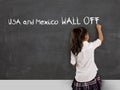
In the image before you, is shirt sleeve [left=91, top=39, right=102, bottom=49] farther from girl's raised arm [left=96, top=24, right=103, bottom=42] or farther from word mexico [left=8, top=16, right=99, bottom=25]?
word mexico [left=8, top=16, right=99, bottom=25]

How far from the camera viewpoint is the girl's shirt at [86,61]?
2.88 meters

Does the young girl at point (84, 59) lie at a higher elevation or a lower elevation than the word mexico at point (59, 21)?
lower

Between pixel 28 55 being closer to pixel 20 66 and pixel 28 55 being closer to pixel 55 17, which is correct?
pixel 20 66

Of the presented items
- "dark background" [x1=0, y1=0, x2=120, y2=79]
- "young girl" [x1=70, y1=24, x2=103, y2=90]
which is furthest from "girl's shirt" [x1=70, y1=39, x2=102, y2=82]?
"dark background" [x1=0, y1=0, x2=120, y2=79]

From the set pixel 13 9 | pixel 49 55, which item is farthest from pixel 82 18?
pixel 13 9

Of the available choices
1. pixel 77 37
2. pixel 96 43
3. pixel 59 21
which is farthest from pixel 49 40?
pixel 96 43

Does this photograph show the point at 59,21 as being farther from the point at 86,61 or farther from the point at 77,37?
the point at 86,61

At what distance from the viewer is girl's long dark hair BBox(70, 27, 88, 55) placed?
286cm

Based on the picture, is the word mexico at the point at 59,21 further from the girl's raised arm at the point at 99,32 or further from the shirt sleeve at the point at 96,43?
the shirt sleeve at the point at 96,43

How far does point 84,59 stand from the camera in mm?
2883

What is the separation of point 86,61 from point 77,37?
0.22 metres

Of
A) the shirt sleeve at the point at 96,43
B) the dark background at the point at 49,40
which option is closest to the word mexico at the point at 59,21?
the dark background at the point at 49,40

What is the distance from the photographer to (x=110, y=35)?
299cm

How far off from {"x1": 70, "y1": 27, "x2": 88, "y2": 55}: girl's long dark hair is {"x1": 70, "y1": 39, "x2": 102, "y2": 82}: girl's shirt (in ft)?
0.13
